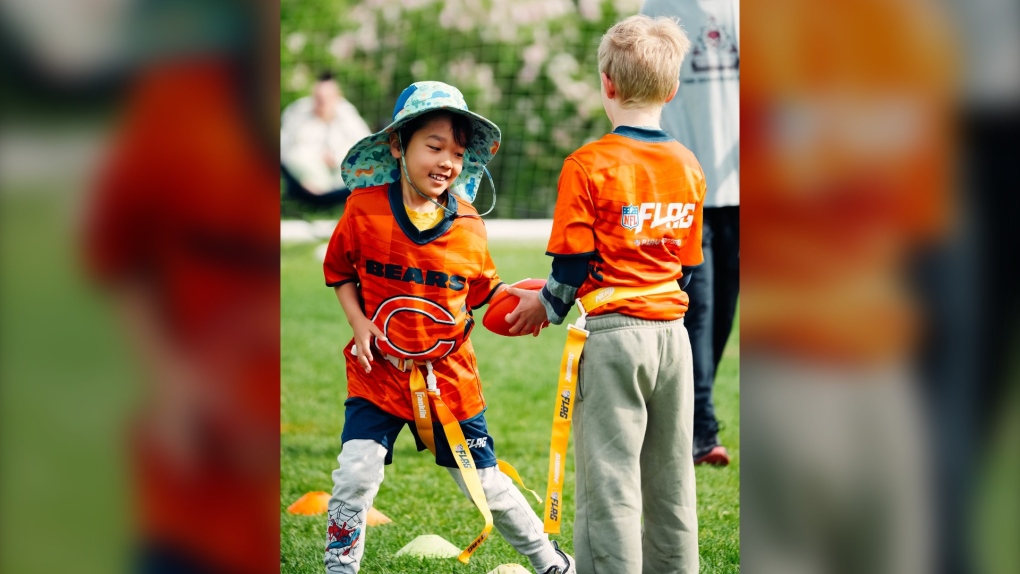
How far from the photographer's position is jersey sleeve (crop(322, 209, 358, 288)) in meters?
3.25

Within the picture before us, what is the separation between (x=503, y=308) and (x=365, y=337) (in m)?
0.39

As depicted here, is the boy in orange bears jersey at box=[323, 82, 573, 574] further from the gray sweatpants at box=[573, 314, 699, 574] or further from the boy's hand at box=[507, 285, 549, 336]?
the gray sweatpants at box=[573, 314, 699, 574]

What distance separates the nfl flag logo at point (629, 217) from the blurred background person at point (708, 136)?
1788mm

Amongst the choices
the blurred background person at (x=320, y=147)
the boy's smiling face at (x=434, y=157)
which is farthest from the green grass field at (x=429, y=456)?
the blurred background person at (x=320, y=147)
